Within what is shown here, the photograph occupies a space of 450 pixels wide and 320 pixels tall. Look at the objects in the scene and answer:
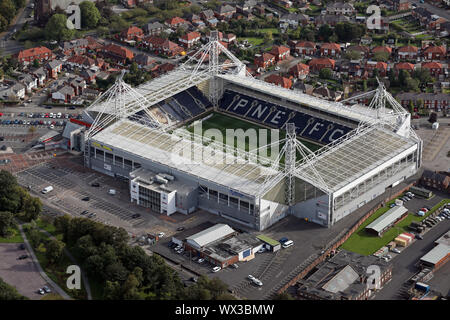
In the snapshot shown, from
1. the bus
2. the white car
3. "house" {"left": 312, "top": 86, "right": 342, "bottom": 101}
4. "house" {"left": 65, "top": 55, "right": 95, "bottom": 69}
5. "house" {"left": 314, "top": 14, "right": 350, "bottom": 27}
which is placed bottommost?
the white car

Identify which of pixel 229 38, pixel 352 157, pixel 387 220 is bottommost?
pixel 387 220

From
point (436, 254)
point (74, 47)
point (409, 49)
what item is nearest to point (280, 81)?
point (409, 49)

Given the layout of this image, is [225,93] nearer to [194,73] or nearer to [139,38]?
[194,73]

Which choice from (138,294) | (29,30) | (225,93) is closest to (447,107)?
(225,93)

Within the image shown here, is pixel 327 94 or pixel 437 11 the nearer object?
pixel 327 94

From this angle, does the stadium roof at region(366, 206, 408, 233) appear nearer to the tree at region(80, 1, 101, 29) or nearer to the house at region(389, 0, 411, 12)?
the house at region(389, 0, 411, 12)

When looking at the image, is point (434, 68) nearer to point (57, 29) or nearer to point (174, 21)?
point (174, 21)

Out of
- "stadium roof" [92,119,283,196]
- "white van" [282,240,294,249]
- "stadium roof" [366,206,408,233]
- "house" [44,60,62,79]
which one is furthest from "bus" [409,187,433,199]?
"house" [44,60,62,79]
